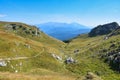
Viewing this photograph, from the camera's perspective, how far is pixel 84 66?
145 m

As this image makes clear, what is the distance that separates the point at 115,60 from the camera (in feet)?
501

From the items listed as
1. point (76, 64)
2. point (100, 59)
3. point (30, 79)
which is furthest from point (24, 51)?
point (30, 79)

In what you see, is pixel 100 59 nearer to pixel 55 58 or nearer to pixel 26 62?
pixel 55 58

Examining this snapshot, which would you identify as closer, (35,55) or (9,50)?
(9,50)

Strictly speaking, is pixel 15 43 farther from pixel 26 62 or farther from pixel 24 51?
pixel 26 62

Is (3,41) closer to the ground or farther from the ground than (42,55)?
farther from the ground

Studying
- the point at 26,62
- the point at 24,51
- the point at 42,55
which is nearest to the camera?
the point at 26,62

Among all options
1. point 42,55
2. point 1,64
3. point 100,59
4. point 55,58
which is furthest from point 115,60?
point 1,64

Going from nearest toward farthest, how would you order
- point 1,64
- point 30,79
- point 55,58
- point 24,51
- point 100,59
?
1. point 30,79
2. point 1,64
3. point 24,51
4. point 55,58
5. point 100,59

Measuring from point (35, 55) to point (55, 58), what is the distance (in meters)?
17.7

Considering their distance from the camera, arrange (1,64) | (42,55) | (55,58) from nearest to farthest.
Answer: (1,64)
(42,55)
(55,58)

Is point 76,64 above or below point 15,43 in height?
below

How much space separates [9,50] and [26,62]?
11397 millimetres

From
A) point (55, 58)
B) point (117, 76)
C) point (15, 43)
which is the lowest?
point (117, 76)
